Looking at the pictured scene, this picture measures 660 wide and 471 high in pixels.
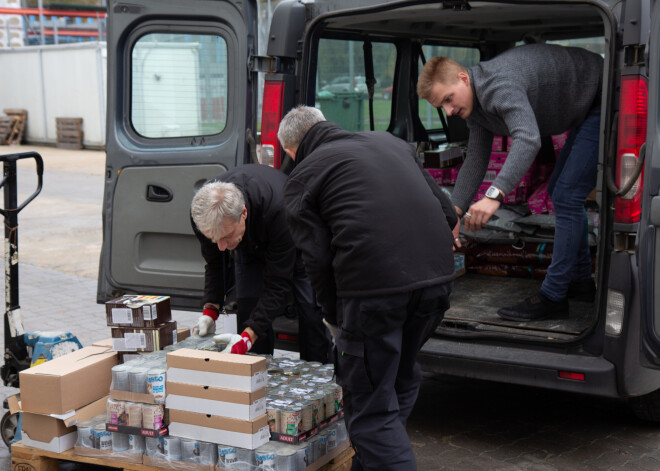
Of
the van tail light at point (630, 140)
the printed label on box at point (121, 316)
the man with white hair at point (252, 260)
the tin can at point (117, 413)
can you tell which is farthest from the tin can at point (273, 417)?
the van tail light at point (630, 140)

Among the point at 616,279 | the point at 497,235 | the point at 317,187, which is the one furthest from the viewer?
the point at 497,235

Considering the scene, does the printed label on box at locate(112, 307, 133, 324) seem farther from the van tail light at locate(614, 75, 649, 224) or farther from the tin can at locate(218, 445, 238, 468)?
the van tail light at locate(614, 75, 649, 224)

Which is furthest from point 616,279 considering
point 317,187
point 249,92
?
point 249,92

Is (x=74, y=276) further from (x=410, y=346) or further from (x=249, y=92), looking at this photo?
(x=410, y=346)

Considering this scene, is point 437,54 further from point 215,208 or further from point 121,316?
point 121,316

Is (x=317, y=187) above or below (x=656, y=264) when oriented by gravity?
above

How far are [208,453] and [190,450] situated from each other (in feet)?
0.27

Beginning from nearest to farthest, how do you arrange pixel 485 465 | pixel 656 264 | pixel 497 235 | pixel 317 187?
pixel 317 187 < pixel 656 264 < pixel 485 465 < pixel 497 235

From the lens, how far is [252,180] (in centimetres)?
418

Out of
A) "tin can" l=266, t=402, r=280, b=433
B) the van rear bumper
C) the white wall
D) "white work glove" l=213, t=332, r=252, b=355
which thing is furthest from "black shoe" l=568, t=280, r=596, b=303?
the white wall

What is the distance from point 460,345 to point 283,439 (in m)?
1.08

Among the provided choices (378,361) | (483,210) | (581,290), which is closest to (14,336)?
(378,361)

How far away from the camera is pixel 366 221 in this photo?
10.4 feet

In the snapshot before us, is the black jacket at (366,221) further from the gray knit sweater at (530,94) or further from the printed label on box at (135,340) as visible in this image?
the printed label on box at (135,340)
